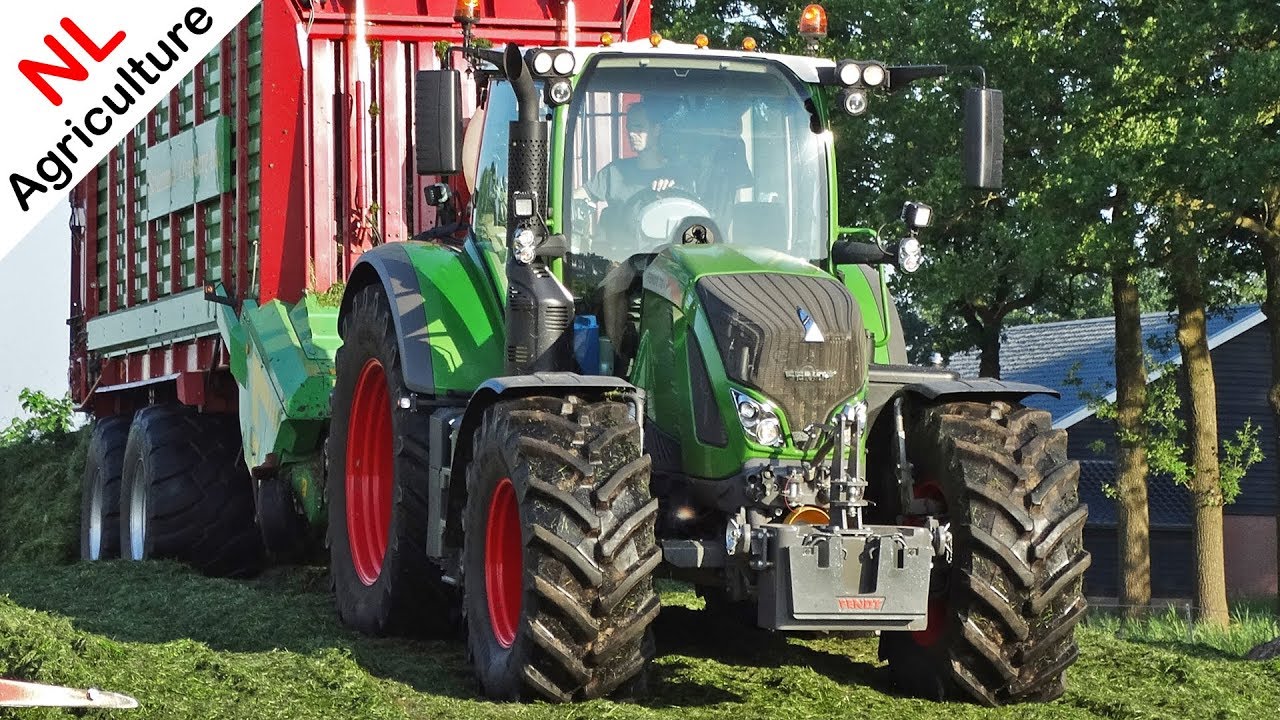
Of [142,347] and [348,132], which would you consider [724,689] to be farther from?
[142,347]

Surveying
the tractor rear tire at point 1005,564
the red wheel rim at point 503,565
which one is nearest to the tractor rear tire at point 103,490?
the red wheel rim at point 503,565

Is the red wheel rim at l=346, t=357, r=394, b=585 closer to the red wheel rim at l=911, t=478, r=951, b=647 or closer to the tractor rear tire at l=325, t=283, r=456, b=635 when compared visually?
the tractor rear tire at l=325, t=283, r=456, b=635

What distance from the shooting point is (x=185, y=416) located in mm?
12406

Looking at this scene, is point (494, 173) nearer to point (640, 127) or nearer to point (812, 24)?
point (640, 127)

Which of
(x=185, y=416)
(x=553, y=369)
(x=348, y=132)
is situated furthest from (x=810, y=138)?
(x=185, y=416)

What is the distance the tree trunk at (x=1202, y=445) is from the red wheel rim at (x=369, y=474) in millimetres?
12273

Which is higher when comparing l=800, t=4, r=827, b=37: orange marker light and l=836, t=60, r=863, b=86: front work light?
A: l=800, t=4, r=827, b=37: orange marker light

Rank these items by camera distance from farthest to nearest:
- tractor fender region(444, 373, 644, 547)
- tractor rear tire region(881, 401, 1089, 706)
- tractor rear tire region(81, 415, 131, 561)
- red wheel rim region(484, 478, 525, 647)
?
tractor rear tire region(81, 415, 131, 561) → red wheel rim region(484, 478, 525, 647) → tractor fender region(444, 373, 644, 547) → tractor rear tire region(881, 401, 1089, 706)

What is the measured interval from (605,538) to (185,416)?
6549 mm

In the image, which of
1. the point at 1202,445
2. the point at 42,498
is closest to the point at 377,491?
the point at 42,498

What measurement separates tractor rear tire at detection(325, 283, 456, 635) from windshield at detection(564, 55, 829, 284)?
1286 millimetres

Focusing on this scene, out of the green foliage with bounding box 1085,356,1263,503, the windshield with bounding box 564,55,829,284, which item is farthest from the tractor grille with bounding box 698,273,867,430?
the green foliage with bounding box 1085,356,1263,503

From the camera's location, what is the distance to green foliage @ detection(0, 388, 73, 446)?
1609cm

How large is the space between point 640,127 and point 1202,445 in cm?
1411
